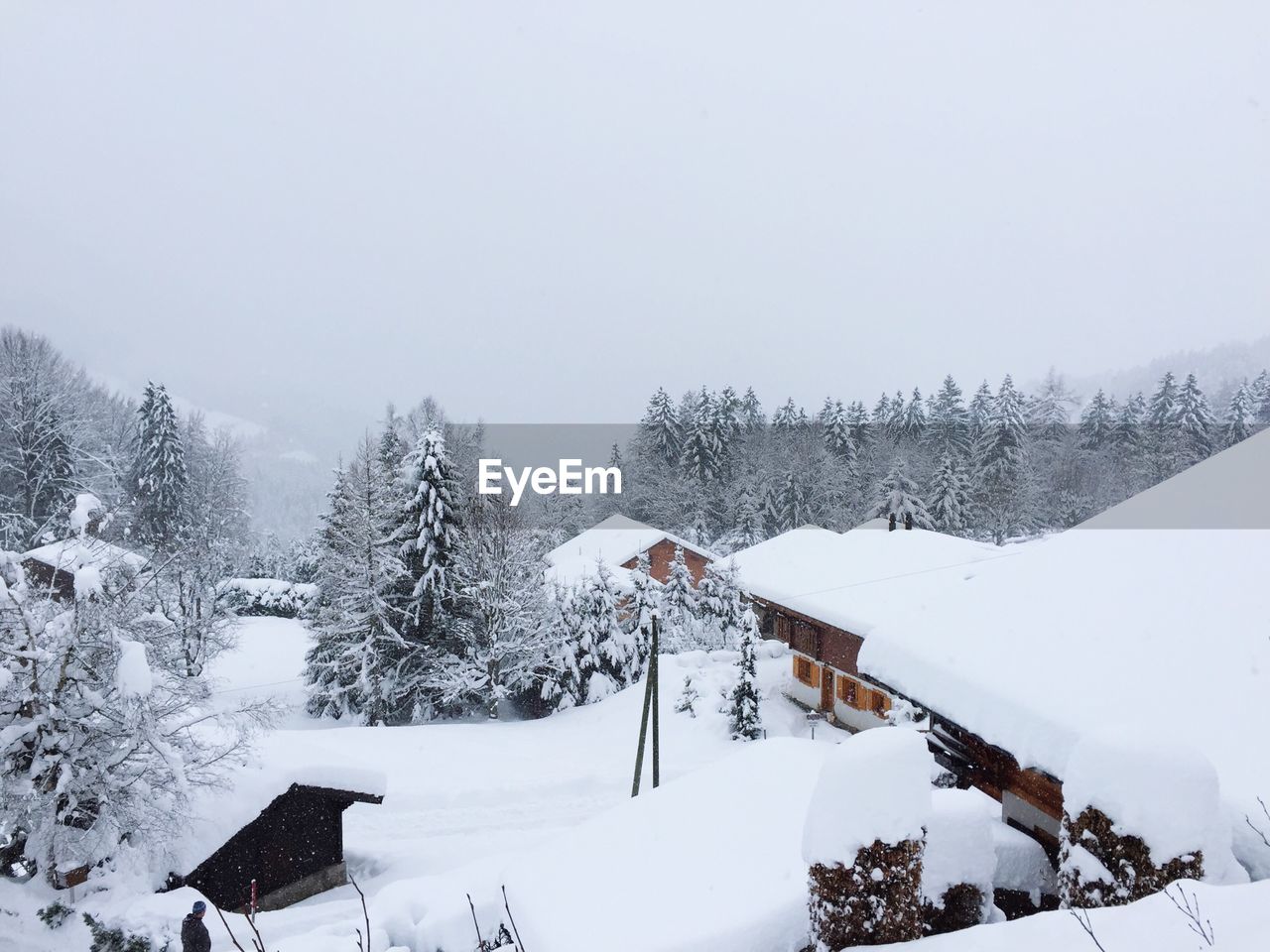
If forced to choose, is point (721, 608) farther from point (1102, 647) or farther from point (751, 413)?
point (751, 413)

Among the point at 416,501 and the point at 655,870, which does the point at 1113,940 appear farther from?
the point at 416,501

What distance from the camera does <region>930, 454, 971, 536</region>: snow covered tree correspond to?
160 ft

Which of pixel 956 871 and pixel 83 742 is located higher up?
pixel 956 871

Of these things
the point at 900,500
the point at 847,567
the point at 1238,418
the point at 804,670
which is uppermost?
the point at 1238,418

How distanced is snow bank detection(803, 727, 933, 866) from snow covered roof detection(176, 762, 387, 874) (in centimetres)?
1177

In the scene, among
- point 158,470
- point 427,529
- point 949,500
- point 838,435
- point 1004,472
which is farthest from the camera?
point 838,435

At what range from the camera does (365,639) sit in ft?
85.3

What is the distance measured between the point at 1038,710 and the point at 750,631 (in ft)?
51.7

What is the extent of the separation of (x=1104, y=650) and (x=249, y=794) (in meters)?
13.5

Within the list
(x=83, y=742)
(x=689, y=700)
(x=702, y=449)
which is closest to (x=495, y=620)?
(x=689, y=700)

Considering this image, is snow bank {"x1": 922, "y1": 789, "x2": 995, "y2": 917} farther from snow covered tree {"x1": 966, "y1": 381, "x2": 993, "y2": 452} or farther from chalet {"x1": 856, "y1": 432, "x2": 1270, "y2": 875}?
snow covered tree {"x1": 966, "y1": 381, "x2": 993, "y2": 452}

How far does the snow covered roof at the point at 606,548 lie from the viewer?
1339 inches

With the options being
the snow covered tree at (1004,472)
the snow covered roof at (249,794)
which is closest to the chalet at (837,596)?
the snow covered roof at (249,794)

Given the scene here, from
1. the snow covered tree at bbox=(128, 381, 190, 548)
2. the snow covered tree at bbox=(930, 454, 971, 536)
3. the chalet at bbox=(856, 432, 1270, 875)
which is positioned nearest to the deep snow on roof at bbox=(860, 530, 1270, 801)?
the chalet at bbox=(856, 432, 1270, 875)
